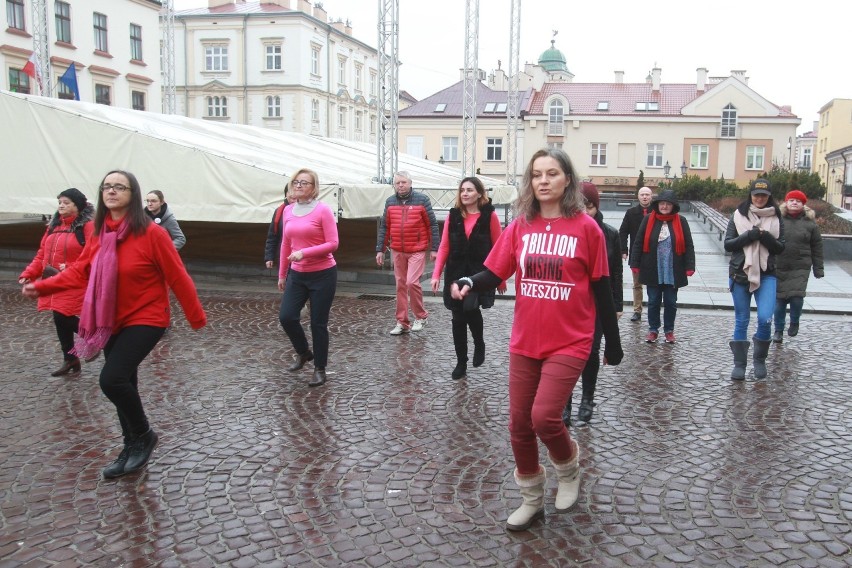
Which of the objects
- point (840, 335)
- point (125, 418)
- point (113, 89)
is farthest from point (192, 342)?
point (113, 89)

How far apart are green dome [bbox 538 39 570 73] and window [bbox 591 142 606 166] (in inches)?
1415

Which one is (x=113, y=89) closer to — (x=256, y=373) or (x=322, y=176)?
(x=322, y=176)

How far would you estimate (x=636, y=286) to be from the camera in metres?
10.7

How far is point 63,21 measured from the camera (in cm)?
3738

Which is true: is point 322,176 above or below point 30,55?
below

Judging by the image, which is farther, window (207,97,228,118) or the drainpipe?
window (207,97,228,118)

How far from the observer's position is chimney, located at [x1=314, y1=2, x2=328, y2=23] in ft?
197

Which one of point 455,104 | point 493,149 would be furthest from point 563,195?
point 455,104

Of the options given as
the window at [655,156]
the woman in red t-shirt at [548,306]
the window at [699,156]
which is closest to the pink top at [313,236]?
the woman in red t-shirt at [548,306]

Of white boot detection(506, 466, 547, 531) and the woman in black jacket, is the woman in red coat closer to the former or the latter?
the woman in black jacket

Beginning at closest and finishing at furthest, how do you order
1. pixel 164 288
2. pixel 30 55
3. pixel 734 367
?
1. pixel 164 288
2. pixel 734 367
3. pixel 30 55

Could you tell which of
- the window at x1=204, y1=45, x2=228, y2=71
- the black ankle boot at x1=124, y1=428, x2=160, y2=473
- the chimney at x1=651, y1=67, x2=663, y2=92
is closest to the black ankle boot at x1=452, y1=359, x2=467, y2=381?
the black ankle boot at x1=124, y1=428, x2=160, y2=473

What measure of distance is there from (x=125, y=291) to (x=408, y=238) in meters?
5.17

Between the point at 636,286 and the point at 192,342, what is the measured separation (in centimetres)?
566
